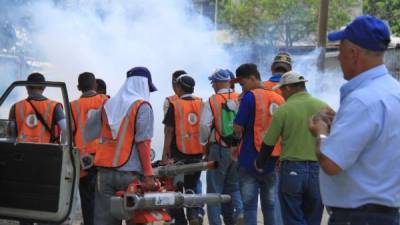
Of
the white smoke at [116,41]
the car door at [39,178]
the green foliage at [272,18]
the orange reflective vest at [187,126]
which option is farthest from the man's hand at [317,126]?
the green foliage at [272,18]

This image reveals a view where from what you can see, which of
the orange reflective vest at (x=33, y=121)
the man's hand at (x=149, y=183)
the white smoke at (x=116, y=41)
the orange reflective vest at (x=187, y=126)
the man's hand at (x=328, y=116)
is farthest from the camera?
the white smoke at (x=116, y=41)

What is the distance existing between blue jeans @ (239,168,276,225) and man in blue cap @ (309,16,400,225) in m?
3.76

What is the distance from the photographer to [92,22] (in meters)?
20.4

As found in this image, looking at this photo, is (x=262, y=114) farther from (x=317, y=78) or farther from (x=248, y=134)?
(x=317, y=78)

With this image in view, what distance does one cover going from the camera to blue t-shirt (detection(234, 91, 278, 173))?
739 cm

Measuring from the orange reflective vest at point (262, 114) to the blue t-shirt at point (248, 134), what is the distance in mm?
41

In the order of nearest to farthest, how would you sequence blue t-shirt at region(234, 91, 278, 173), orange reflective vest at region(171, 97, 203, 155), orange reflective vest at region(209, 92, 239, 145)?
blue t-shirt at region(234, 91, 278, 173) → orange reflective vest at region(209, 92, 239, 145) → orange reflective vest at region(171, 97, 203, 155)

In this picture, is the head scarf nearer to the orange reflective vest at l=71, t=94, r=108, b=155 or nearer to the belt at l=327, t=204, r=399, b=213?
the orange reflective vest at l=71, t=94, r=108, b=155

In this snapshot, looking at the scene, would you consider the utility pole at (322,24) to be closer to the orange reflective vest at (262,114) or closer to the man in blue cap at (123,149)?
the orange reflective vest at (262,114)

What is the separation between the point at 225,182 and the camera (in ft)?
27.8

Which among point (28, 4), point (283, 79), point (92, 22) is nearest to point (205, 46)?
point (92, 22)

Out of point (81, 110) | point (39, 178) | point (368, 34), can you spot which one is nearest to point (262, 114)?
point (81, 110)

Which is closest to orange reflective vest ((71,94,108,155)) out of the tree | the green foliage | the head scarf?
the head scarf

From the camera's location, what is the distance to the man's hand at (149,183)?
6.31 meters
